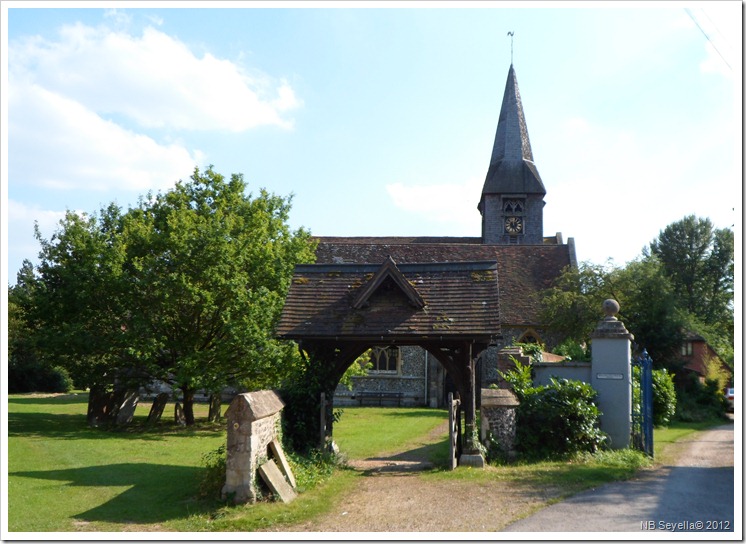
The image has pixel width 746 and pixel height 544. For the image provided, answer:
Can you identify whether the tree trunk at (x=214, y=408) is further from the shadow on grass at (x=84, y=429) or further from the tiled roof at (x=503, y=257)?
the tiled roof at (x=503, y=257)

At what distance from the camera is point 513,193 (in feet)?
166

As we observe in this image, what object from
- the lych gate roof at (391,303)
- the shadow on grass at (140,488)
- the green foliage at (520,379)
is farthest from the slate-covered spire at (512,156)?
the shadow on grass at (140,488)

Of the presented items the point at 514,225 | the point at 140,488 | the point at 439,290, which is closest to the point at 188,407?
the point at 140,488

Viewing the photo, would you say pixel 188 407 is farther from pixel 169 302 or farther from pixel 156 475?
pixel 156 475

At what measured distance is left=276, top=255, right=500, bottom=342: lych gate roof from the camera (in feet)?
45.3

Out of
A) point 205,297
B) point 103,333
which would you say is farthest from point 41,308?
point 205,297

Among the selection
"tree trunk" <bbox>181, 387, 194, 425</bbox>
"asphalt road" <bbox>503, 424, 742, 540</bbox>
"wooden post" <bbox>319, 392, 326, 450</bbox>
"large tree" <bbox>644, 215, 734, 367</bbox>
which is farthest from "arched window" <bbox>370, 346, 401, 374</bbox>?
"large tree" <bbox>644, 215, 734, 367</bbox>

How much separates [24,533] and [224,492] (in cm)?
274

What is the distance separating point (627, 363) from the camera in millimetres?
14773

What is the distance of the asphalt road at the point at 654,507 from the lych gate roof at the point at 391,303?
3974mm

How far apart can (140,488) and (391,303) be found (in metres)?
6.19

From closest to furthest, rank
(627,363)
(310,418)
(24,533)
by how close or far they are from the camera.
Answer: (24,533)
(310,418)
(627,363)

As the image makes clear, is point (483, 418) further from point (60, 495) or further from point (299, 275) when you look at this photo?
point (60, 495)

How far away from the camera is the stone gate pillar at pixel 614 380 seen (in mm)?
14703
